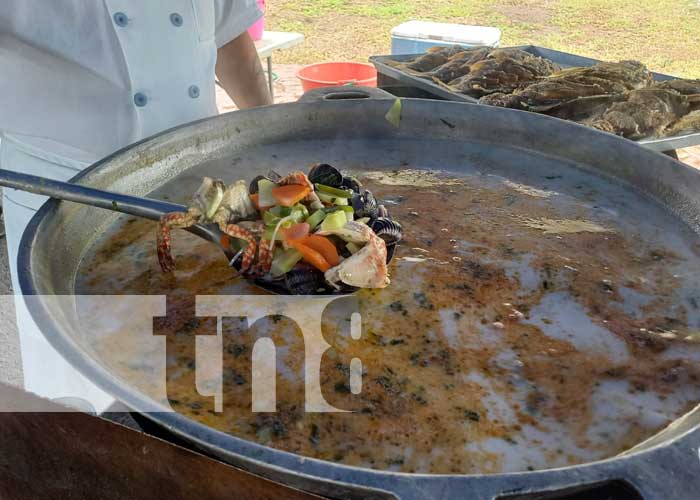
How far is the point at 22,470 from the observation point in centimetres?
101

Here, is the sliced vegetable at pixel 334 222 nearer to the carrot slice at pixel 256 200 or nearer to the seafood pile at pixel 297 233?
the seafood pile at pixel 297 233

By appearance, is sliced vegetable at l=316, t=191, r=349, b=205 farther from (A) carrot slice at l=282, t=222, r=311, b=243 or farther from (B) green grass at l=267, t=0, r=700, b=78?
(B) green grass at l=267, t=0, r=700, b=78

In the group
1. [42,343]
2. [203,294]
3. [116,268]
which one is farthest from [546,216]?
[42,343]

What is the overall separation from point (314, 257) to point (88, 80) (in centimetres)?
94

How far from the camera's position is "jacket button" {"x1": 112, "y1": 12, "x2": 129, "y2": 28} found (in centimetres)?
168

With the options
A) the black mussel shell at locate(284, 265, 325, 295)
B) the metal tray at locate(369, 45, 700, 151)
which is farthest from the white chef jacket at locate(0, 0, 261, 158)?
the metal tray at locate(369, 45, 700, 151)

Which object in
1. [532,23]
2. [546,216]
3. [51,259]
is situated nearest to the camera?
[51,259]

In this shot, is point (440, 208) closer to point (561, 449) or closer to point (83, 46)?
point (561, 449)

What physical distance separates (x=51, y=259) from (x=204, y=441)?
663 mm

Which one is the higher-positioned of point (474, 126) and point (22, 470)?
point (474, 126)

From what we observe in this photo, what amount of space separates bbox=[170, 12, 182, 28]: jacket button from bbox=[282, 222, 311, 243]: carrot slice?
0.92 metres

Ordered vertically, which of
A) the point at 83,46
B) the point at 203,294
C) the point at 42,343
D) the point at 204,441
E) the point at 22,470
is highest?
the point at 83,46

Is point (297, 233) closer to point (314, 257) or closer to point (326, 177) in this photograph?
point (314, 257)

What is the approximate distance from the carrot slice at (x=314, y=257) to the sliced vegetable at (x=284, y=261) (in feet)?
0.04
